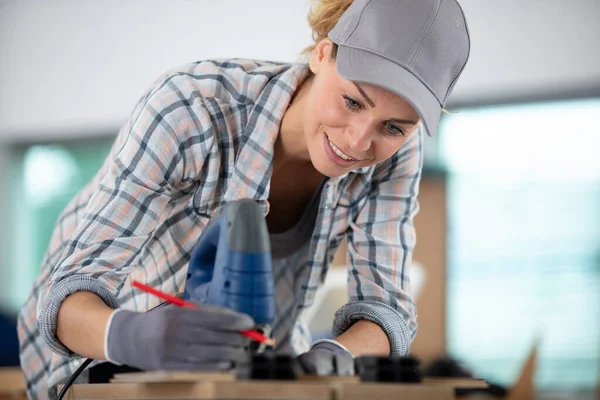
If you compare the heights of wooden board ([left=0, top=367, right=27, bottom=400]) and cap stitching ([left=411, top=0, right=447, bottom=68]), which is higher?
cap stitching ([left=411, top=0, right=447, bottom=68])

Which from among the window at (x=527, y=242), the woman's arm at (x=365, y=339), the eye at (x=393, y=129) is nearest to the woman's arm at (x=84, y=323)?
the woman's arm at (x=365, y=339)

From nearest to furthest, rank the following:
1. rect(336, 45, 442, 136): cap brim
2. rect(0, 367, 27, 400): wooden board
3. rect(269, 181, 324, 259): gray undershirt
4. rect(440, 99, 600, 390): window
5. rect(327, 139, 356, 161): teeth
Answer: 1. rect(336, 45, 442, 136): cap brim
2. rect(327, 139, 356, 161): teeth
3. rect(269, 181, 324, 259): gray undershirt
4. rect(0, 367, 27, 400): wooden board
5. rect(440, 99, 600, 390): window

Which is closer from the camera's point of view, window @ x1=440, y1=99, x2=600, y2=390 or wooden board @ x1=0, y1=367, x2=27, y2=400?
wooden board @ x1=0, y1=367, x2=27, y2=400

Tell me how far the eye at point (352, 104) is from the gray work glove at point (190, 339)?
1.46 feet

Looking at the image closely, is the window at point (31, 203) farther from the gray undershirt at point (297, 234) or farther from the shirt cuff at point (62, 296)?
the shirt cuff at point (62, 296)

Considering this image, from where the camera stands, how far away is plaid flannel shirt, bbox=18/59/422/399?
116 centimetres

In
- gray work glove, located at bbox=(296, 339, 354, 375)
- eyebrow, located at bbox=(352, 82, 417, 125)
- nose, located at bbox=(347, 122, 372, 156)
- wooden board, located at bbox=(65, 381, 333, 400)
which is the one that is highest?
eyebrow, located at bbox=(352, 82, 417, 125)

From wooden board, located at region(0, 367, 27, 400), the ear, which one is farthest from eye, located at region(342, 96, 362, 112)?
wooden board, located at region(0, 367, 27, 400)

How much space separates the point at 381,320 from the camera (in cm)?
131

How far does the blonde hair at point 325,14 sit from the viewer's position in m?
1.39

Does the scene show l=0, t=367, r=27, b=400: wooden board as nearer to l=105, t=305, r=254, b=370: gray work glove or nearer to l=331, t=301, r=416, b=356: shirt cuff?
l=331, t=301, r=416, b=356: shirt cuff

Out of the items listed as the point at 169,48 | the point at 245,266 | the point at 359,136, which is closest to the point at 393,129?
the point at 359,136

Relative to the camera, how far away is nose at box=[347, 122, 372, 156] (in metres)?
1.19

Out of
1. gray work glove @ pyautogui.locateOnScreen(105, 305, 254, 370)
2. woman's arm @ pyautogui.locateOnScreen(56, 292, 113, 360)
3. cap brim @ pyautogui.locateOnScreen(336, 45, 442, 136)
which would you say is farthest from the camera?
cap brim @ pyautogui.locateOnScreen(336, 45, 442, 136)
